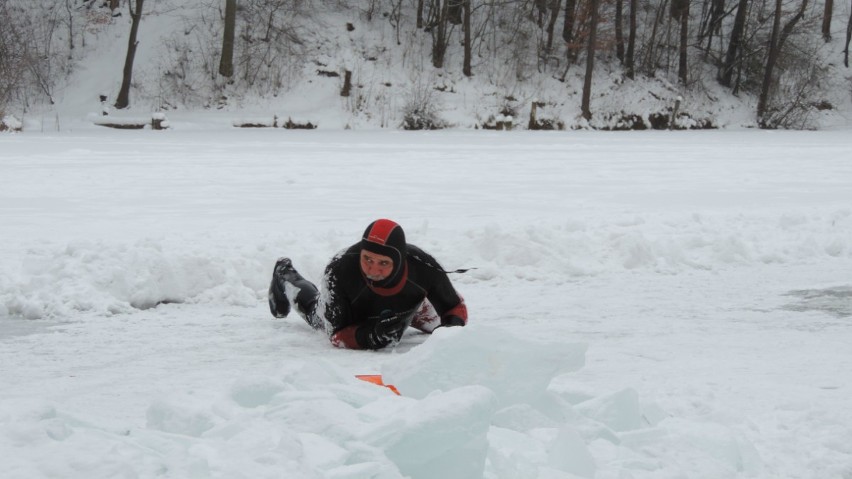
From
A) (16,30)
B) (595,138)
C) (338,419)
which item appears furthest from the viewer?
(16,30)

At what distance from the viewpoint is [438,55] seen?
28812 millimetres

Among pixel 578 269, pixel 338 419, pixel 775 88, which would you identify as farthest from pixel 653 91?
pixel 338 419

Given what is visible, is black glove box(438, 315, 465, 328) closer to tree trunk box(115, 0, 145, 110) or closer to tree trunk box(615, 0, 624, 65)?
tree trunk box(115, 0, 145, 110)

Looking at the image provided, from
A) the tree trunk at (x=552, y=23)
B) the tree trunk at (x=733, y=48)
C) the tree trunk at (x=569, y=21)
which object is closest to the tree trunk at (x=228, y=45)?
the tree trunk at (x=552, y=23)

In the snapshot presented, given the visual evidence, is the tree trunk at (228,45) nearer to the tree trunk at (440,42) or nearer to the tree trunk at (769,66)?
the tree trunk at (440,42)

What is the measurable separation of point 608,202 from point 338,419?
8.06 metres

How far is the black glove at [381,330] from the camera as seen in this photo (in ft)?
17.5

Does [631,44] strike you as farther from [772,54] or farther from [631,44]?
[772,54]

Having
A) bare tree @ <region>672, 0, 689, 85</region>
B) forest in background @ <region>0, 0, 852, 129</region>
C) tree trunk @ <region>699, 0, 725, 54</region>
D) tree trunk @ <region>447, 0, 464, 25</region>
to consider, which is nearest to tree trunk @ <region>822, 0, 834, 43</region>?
forest in background @ <region>0, 0, 852, 129</region>

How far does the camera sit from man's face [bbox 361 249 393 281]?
5.15m

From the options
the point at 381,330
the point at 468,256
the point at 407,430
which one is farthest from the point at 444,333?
the point at 468,256

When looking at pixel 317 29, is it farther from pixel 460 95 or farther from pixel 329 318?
pixel 329 318

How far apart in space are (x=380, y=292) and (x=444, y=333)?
1493 millimetres

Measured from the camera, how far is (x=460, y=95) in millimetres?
27484
